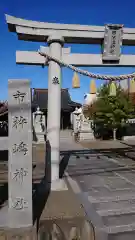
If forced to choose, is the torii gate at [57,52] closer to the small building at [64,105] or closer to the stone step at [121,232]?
the stone step at [121,232]

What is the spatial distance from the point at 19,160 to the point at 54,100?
8.07 feet

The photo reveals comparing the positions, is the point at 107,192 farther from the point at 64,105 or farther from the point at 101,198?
the point at 64,105

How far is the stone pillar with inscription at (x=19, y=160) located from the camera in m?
3.75

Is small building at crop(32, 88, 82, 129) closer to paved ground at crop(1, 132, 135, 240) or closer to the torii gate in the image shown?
paved ground at crop(1, 132, 135, 240)

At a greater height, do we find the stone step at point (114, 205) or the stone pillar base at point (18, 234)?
the stone pillar base at point (18, 234)

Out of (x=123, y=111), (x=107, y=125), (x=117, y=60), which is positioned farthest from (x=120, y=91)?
(x=117, y=60)

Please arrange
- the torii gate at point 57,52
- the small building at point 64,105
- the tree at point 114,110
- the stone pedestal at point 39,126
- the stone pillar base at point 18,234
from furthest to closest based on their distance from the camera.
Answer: the small building at point 64,105
the tree at point 114,110
the stone pedestal at point 39,126
the torii gate at point 57,52
the stone pillar base at point 18,234

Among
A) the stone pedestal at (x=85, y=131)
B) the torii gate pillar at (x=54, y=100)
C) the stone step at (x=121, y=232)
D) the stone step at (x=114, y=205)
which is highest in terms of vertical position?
the torii gate pillar at (x=54, y=100)

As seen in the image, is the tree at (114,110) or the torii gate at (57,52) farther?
the tree at (114,110)

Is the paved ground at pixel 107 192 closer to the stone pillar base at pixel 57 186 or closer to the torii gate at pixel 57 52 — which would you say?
the stone pillar base at pixel 57 186

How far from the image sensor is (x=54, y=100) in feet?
19.3

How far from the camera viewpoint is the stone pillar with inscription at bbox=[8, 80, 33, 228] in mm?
3752

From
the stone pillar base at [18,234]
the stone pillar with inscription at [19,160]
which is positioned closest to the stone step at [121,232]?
the stone pillar base at [18,234]

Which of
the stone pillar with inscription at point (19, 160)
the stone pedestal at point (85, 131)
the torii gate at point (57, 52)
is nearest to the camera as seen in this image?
the stone pillar with inscription at point (19, 160)
